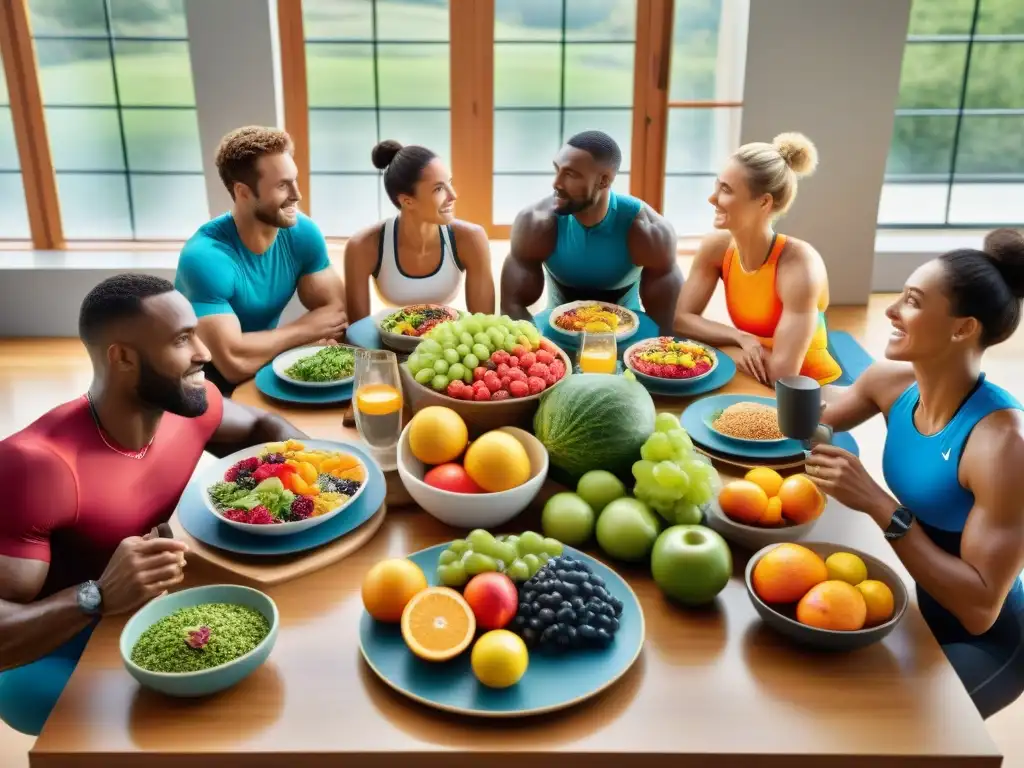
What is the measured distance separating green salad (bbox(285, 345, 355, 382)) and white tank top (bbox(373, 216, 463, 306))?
603 millimetres

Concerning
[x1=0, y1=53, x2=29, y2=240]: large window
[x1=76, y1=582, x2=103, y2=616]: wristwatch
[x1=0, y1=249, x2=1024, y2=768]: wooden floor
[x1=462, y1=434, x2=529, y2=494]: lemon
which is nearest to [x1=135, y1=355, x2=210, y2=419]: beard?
[x1=76, y1=582, x2=103, y2=616]: wristwatch

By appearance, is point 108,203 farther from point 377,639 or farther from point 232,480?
point 377,639

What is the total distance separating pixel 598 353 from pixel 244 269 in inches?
44.9

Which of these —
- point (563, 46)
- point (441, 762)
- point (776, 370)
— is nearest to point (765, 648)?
point (441, 762)

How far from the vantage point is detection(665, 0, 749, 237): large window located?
4.63 meters

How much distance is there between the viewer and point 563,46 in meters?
4.62

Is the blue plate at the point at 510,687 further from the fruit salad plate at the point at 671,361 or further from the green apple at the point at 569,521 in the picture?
the fruit salad plate at the point at 671,361

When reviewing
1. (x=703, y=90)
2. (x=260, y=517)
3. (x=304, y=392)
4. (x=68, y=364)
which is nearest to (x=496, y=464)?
(x=260, y=517)

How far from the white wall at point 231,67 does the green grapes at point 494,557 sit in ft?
10.9

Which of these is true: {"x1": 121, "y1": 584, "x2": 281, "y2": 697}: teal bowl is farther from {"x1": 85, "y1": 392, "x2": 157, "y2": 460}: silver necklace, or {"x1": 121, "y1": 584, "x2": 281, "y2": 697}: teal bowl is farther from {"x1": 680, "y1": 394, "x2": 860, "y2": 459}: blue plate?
{"x1": 680, "y1": 394, "x2": 860, "y2": 459}: blue plate

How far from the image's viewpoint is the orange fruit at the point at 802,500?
1523 mm

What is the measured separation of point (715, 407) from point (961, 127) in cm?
407

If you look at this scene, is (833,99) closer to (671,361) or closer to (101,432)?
(671,361)

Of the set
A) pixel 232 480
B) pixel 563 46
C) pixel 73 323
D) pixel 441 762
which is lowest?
pixel 73 323
